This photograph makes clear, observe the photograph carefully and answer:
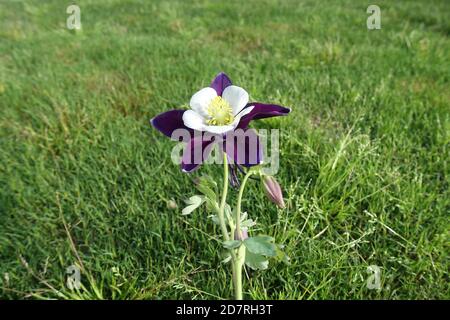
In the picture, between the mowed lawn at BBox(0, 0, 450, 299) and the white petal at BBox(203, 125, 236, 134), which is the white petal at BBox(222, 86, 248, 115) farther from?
the mowed lawn at BBox(0, 0, 450, 299)

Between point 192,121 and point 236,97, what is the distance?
15 centimetres

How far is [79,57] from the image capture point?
10.9 ft

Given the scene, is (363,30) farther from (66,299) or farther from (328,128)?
(66,299)

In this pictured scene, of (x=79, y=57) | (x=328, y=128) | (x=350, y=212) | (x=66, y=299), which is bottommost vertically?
(x=66, y=299)

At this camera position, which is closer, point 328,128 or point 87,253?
point 87,253

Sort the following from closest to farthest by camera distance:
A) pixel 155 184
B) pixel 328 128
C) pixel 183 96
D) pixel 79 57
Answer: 1. pixel 155 184
2. pixel 328 128
3. pixel 183 96
4. pixel 79 57

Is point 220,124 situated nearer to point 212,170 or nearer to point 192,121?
point 192,121

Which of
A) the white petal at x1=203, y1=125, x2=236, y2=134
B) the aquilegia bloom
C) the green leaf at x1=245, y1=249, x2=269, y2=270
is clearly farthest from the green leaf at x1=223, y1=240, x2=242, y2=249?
the white petal at x1=203, y1=125, x2=236, y2=134

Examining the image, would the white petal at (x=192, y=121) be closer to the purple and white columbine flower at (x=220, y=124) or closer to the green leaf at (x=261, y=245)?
the purple and white columbine flower at (x=220, y=124)

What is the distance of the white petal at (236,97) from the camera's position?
105 centimetres

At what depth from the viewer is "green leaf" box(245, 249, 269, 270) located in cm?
109

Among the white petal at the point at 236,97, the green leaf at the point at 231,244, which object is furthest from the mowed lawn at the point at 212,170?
the white petal at the point at 236,97

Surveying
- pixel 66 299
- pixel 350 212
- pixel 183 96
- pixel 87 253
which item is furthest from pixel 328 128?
pixel 66 299

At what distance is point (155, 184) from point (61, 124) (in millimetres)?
845
